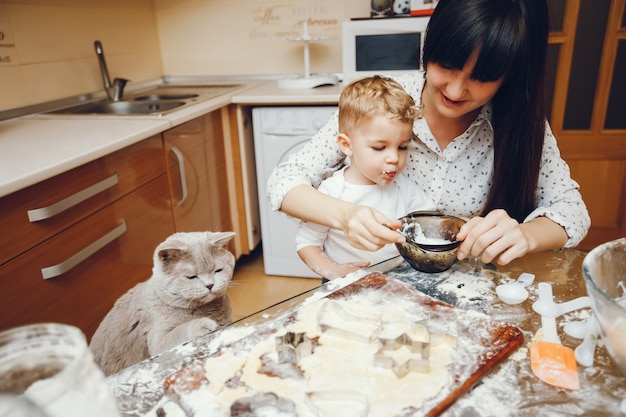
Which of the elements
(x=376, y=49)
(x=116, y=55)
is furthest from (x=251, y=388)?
(x=116, y=55)

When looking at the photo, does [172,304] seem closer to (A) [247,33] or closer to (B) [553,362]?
(B) [553,362]

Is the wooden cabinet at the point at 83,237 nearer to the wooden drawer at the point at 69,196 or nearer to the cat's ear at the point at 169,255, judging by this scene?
the wooden drawer at the point at 69,196

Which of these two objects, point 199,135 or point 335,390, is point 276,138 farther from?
point 335,390

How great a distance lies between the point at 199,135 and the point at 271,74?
0.91 m

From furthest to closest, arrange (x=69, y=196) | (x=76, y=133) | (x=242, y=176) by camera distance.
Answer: (x=242, y=176), (x=76, y=133), (x=69, y=196)

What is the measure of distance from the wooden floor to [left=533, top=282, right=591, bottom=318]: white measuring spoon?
158cm

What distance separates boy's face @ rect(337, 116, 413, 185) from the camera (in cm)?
107

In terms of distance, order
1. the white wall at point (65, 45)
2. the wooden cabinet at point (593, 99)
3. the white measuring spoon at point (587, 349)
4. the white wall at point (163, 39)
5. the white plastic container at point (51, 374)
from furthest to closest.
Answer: the wooden cabinet at point (593, 99), the white wall at point (163, 39), the white wall at point (65, 45), the white measuring spoon at point (587, 349), the white plastic container at point (51, 374)

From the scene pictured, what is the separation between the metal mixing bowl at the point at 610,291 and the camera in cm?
52

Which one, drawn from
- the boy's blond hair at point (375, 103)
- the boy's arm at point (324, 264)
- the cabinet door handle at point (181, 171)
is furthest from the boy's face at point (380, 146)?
the cabinet door handle at point (181, 171)

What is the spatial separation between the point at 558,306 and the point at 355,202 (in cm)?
58

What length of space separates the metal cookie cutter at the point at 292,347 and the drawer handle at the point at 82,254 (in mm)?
895

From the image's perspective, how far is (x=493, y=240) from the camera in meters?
0.84

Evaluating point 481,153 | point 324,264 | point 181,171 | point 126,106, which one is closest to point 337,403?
point 324,264
